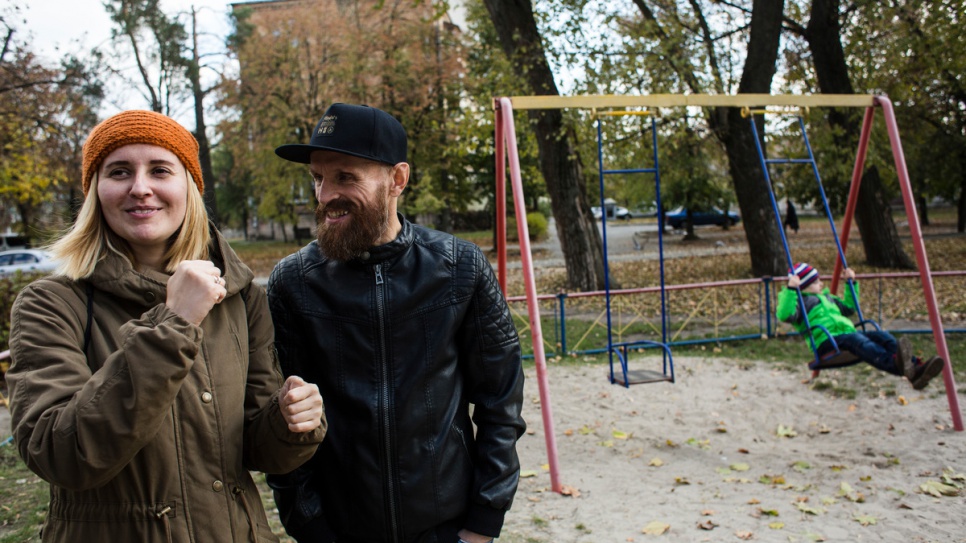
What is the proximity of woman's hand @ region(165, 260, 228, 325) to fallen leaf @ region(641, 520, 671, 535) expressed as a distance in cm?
382

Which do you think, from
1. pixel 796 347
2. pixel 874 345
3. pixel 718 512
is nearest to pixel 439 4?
pixel 796 347

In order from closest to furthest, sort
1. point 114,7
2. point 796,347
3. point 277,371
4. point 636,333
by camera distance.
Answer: point 277,371 < point 796,347 < point 636,333 < point 114,7

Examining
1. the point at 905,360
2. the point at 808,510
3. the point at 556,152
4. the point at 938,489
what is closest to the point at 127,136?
the point at 808,510

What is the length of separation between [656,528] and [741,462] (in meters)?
1.75

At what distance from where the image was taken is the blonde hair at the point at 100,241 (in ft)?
5.84

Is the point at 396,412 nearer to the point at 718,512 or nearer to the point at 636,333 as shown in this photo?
the point at 718,512

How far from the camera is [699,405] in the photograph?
7.86m

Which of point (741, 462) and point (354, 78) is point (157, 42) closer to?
point (354, 78)

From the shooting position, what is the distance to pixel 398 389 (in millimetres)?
2271

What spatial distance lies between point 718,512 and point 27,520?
175 inches

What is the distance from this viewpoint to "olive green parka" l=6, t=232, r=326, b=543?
1.57m

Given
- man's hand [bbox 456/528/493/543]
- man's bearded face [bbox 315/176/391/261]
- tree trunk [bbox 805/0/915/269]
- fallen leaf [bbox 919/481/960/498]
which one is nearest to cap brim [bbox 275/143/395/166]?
man's bearded face [bbox 315/176/391/261]

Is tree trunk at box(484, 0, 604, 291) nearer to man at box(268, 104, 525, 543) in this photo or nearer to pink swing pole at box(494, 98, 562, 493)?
pink swing pole at box(494, 98, 562, 493)

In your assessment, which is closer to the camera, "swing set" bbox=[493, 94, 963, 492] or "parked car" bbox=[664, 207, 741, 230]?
"swing set" bbox=[493, 94, 963, 492]
